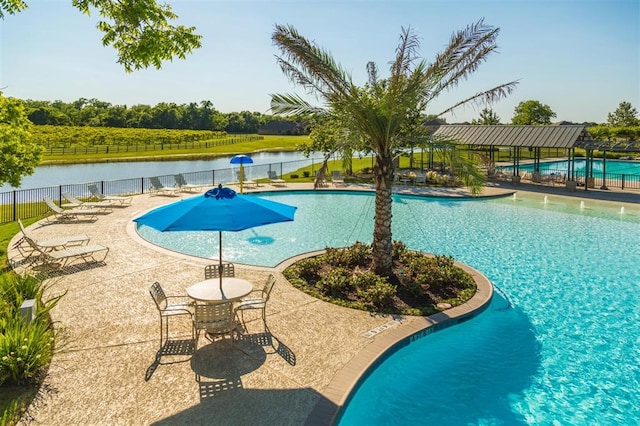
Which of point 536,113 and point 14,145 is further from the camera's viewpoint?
point 536,113

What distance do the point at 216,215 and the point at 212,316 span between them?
1478 mm

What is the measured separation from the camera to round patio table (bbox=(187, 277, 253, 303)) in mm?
6512

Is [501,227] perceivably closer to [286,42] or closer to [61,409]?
[286,42]

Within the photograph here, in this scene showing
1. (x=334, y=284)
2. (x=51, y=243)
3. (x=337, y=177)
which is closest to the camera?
(x=334, y=284)

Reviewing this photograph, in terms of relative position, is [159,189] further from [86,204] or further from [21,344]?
[21,344]

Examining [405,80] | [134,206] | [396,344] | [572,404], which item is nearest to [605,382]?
[572,404]

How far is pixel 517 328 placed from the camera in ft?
26.1

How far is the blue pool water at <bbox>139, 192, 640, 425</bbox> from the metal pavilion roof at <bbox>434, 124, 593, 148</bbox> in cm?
889

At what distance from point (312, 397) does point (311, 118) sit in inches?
288

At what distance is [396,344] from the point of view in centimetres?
678

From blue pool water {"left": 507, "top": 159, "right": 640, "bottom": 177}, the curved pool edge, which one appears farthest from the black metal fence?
blue pool water {"left": 507, "top": 159, "right": 640, "bottom": 177}

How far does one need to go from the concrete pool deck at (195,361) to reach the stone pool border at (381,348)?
2cm

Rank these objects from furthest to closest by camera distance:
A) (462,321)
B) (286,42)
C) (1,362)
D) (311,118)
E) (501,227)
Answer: (501,227) → (311,118) → (286,42) → (462,321) → (1,362)

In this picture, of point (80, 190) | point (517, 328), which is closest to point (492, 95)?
point (517, 328)
